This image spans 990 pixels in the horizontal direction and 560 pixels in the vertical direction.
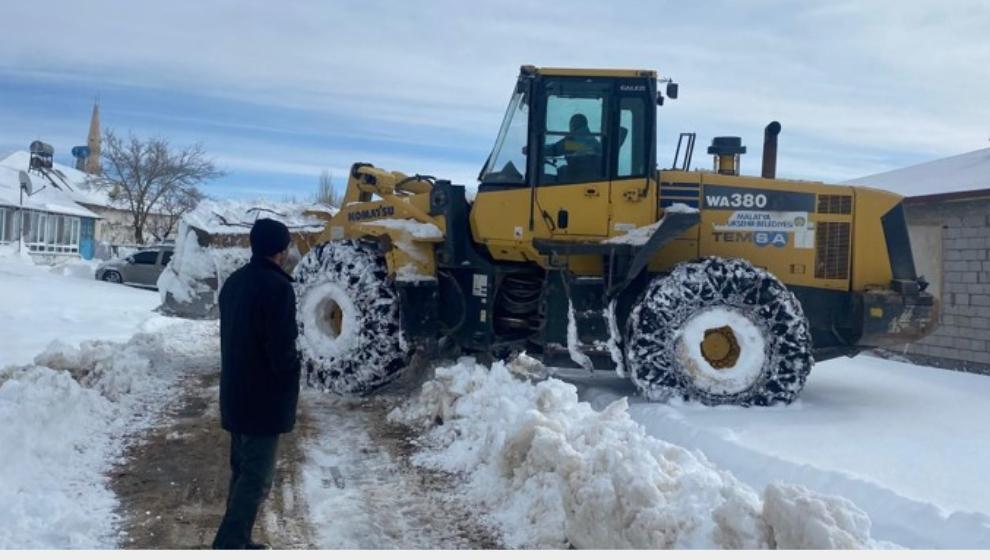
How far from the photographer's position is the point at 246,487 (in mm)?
4281

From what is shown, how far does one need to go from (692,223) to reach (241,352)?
190 inches

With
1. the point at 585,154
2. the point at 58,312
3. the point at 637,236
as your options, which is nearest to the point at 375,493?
the point at 637,236

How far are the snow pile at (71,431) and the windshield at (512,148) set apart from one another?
392cm

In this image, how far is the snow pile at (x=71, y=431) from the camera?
15.0 ft

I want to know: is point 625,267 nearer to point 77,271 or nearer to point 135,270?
point 135,270

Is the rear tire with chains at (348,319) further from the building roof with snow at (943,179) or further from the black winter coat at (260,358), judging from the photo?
the building roof with snow at (943,179)

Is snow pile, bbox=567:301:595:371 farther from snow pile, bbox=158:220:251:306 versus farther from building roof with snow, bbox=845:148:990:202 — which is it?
building roof with snow, bbox=845:148:990:202

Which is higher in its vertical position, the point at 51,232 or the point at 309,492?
the point at 51,232

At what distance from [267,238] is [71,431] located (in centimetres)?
312

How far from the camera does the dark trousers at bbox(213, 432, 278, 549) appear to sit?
4.24 meters

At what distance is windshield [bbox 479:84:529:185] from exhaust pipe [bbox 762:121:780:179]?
9.34 ft

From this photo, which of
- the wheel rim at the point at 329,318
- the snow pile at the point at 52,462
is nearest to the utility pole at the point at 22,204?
the wheel rim at the point at 329,318

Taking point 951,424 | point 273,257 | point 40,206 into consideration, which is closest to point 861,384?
point 951,424

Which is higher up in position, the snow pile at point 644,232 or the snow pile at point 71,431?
the snow pile at point 644,232
